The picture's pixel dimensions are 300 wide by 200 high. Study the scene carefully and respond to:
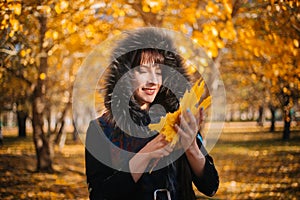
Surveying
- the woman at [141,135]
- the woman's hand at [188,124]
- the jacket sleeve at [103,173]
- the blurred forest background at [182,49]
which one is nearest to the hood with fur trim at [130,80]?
the woman at [141,135]

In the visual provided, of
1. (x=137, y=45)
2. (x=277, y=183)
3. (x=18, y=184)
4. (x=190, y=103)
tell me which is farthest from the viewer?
(x=18, y=184)

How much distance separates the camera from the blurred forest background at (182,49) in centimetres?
507

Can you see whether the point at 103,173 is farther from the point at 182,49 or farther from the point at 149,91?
the point at 182,49

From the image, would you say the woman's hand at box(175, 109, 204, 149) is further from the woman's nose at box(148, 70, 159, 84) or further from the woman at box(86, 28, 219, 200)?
the woman's nose at box(148, 70, 159, 84)

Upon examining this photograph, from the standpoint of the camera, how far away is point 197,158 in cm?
185

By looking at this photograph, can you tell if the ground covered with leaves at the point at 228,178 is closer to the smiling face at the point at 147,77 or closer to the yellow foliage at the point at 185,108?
the smiling face at the point at 147,77

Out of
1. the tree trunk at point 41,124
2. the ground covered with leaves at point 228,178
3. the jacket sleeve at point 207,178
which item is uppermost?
the jacket sleeve at point 207,178

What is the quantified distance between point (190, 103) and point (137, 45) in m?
0.51

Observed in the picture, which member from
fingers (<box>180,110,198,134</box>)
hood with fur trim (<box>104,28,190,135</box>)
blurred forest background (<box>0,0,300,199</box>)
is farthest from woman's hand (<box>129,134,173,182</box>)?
blurred forest background (<box>0,0,300,199</box>)

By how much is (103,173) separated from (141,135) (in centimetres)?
27

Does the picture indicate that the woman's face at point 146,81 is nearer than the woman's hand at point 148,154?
No

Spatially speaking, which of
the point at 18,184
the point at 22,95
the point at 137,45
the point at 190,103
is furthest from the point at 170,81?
the point at 22,95

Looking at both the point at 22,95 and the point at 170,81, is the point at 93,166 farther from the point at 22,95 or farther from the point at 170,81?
the point at 22,95

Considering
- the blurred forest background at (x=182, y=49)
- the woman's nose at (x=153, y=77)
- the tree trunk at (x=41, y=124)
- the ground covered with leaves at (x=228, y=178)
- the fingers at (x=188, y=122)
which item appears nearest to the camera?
the fingers at (x=188, y=122)
